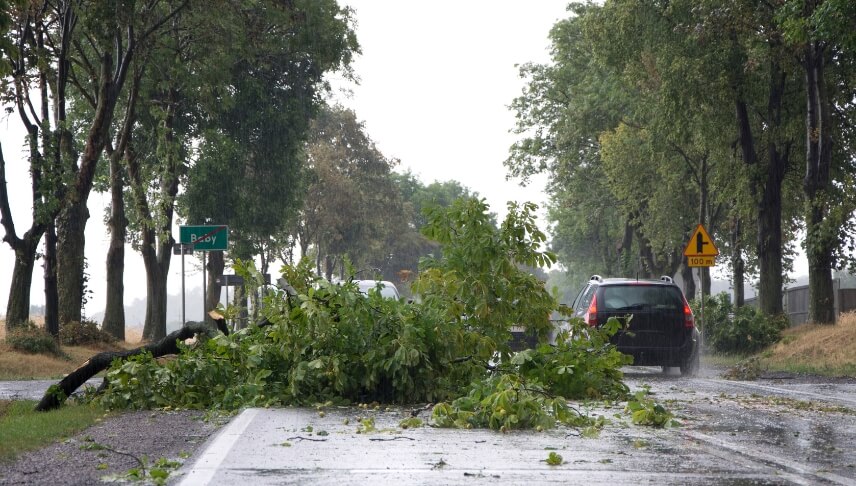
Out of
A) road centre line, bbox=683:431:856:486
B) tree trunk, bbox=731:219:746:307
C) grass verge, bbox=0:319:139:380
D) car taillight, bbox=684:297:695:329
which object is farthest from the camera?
tree trunk, bbox=731:219:746:307

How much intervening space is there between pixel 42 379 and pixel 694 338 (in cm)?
1143

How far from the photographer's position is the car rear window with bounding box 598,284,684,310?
851 inches

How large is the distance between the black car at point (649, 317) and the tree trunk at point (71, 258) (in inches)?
577

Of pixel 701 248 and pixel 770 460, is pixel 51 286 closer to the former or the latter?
pixel 701 248

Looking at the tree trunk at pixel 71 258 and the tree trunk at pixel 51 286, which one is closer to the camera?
the tree trunk at pixel 51 286

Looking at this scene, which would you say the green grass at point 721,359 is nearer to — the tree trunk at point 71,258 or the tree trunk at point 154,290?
the tree trunk at point 71,258

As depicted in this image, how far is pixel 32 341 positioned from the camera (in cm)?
2745

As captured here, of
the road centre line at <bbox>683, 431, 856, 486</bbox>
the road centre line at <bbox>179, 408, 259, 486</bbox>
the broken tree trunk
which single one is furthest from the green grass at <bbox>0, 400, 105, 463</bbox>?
the road centre line at <bbox>683, 431, 856, 486</bbox>

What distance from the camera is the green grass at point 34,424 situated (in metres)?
9.77

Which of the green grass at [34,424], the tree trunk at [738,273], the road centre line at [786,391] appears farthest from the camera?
the tree trunk at [738,273]

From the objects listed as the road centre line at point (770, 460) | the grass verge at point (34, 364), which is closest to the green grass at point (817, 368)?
the road centre line at point (770, 460)

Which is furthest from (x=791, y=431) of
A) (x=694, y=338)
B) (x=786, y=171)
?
(x=786, y=171)

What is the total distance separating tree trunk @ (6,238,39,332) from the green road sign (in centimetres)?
337

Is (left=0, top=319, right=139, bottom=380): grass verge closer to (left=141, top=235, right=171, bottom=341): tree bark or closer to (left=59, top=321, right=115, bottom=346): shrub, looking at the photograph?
(left=59, top=321, right=115, bottom=346): shrub
